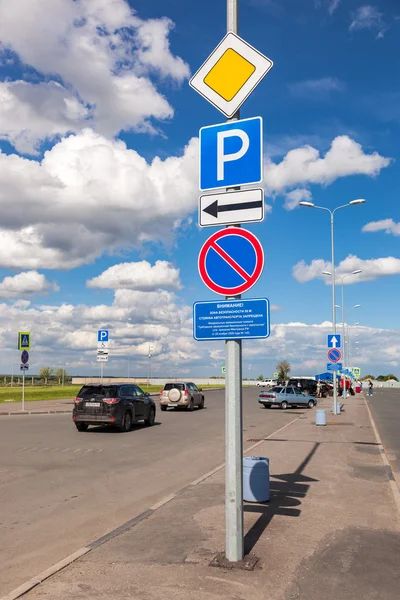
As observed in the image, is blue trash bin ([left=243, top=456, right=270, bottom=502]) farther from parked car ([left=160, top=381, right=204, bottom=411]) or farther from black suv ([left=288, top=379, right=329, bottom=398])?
black suv ([left=288, top=379, right=329, bottom=398])

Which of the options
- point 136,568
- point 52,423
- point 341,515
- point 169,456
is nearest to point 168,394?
point 52,423

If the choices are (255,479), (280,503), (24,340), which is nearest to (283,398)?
(24,340)

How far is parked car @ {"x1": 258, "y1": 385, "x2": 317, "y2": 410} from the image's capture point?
119ft

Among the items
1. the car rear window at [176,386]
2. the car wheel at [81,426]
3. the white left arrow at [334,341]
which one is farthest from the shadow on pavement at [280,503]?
the car rear window at [176,386]

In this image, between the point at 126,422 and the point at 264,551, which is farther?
the point at 126,422

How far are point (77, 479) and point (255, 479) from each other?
12.7 feet

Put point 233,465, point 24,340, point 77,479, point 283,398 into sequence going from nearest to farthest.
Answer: point 233,465
point 77,479
point 24,340
point 283,398

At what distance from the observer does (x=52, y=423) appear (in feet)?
70.5

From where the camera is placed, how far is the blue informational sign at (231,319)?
17.2ft

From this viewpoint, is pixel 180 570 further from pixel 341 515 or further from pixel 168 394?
pixel 168 394

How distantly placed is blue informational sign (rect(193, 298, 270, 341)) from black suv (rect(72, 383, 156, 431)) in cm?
1379

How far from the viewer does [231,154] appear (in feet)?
18.4

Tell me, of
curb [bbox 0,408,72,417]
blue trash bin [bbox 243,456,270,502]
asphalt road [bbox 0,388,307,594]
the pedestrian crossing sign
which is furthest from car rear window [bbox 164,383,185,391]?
blue trash bin [bbox 243,456,270,502]

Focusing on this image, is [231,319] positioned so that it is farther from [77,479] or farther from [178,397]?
[178,397]
